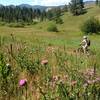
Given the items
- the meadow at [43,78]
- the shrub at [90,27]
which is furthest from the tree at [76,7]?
the meadow at [43,78]

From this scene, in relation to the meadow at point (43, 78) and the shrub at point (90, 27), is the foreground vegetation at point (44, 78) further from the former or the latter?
the shrub at point (90, 27)

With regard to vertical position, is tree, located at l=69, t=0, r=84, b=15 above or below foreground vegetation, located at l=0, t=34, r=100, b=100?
below

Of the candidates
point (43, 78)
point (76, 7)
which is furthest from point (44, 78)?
point (76, 7)

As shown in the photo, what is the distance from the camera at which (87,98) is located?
328cm

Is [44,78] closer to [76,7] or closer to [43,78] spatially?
[43,78]

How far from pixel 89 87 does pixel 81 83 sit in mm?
201

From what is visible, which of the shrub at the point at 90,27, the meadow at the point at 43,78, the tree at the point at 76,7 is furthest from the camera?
the tree at the point at 76,7

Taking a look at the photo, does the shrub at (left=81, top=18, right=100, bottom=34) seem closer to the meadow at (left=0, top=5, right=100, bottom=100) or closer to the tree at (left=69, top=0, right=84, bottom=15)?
the tree at (left=69, top=0, right=84, bottom=15)

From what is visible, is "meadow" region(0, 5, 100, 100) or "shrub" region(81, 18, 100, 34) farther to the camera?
"shrub" region(81, 18, 100, 34)

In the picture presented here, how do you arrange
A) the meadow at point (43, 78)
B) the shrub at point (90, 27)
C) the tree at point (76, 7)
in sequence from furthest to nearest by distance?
the tree at point (76, 7) < the shrub at point (90, 27) < the meadow at point (43, 78)

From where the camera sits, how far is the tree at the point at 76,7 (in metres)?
169

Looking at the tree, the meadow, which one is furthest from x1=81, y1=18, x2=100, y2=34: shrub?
the meadow

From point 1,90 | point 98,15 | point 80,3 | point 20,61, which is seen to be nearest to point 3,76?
point 1,90

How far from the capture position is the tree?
169 meters
